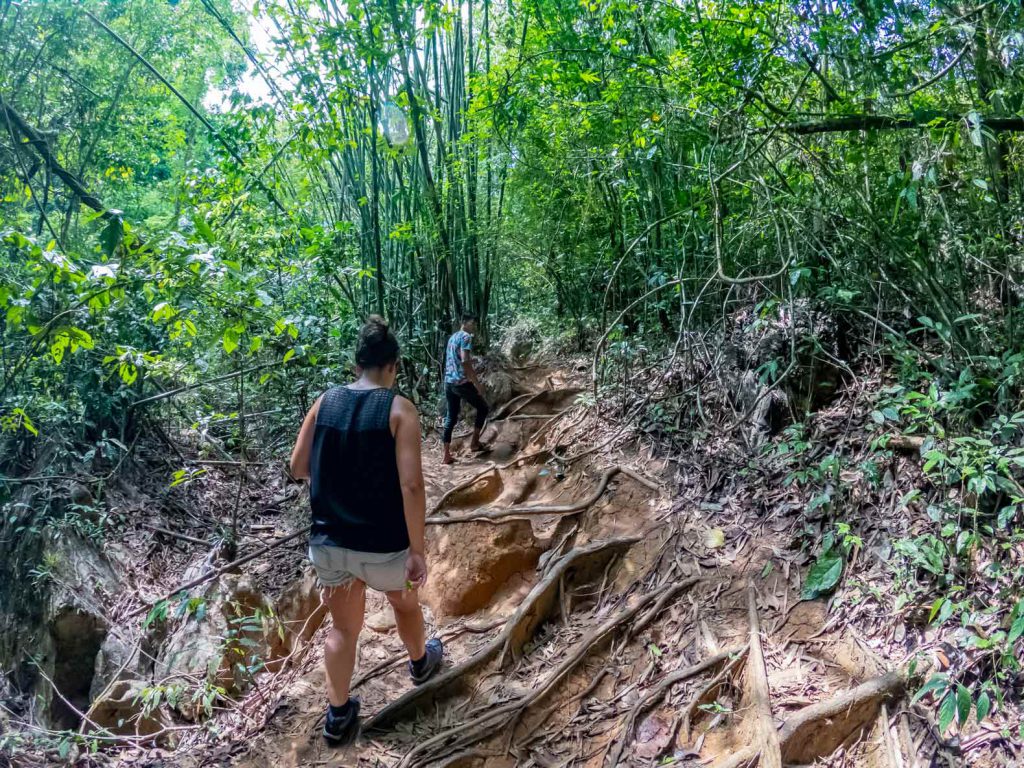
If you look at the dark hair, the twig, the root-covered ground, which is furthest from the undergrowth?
the twig

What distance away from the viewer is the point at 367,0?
14.9 feet

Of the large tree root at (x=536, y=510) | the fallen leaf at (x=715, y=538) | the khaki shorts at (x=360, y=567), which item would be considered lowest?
the fallen leaf at (x=715, y=538)

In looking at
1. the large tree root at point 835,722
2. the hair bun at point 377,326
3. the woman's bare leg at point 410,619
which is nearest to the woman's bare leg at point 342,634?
the woman's bare leg at point 410,619

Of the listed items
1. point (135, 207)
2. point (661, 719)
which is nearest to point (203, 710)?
point (661, 719)

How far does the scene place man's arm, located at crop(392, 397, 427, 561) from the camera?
2363 millimetres

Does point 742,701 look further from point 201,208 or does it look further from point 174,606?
point 201,208

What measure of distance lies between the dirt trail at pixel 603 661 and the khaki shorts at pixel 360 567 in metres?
0.71

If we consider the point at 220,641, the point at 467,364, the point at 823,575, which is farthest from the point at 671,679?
the point at 467,364

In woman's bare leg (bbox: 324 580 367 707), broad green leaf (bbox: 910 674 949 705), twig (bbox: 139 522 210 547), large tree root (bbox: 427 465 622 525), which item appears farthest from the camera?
twig (bbox: 139 522 210 547)

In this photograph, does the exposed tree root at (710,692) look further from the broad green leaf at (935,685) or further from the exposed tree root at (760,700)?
the broad green leaf at (935,685)

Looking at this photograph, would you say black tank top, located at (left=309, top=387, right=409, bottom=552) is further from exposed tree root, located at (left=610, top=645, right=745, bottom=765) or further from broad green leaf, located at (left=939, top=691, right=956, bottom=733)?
broad green leaf, located at (left=939, top=691, right=956, bottom=733)

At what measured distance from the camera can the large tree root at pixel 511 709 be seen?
2.54 meters

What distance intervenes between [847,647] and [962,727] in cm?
50

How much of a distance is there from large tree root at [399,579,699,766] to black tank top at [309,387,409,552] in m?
0.89
